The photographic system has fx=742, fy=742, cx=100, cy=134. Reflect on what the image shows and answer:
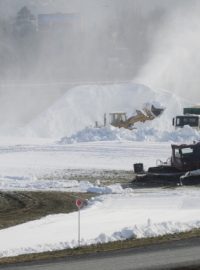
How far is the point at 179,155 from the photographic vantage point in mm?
23781

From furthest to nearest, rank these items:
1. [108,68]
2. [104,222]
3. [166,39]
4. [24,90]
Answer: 1. [108,68]
2. [166,39]
3. [24,90]
4. [104,222]

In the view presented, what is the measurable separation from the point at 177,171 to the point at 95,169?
431 centimetres

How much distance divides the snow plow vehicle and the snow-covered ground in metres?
1.24

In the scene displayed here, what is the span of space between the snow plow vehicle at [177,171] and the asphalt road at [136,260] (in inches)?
397

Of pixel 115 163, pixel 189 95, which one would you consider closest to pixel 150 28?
pixel 189 95

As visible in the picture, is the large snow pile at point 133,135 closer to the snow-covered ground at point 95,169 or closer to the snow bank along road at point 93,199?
the snow-covered ground at point 95,169

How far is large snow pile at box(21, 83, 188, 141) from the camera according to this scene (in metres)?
50.7

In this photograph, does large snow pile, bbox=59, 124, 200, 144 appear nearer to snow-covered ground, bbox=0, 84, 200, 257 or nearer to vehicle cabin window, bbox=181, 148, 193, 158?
snow-covered ground, bbox=0, 84, 200, 257

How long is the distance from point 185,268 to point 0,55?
270 feet

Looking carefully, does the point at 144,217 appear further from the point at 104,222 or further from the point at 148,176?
the point at 148,176

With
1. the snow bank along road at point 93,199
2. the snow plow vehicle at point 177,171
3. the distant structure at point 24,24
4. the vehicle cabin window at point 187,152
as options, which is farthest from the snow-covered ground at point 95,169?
the distant structure at point 24,24

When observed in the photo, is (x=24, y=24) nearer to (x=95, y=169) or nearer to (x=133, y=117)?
(x=133, y=117)

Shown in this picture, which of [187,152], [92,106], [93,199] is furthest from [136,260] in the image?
[92,106]

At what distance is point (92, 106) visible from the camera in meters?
55.9
